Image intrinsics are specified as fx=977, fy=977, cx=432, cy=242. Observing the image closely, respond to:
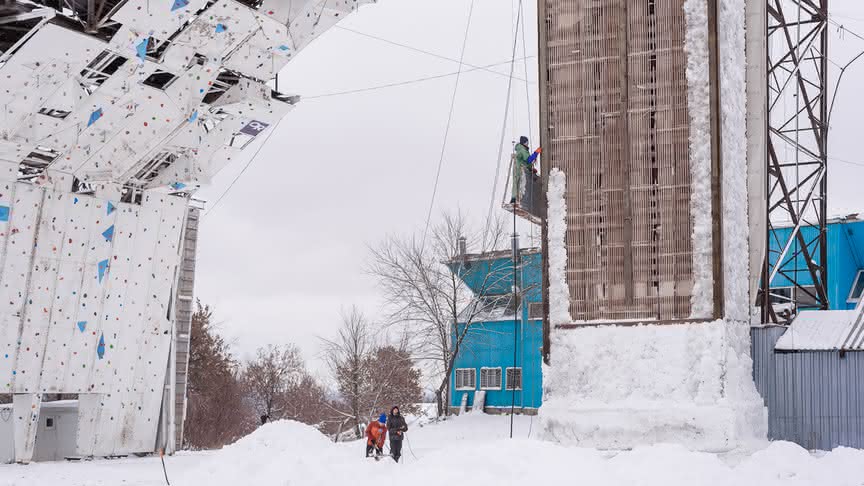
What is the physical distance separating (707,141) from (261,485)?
1028 cm

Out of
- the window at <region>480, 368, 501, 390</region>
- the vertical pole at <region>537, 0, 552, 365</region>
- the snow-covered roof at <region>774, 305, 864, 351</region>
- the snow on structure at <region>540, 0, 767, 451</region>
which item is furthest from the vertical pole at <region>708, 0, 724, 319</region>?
the window at <region>480, 368, 501, 390</region>

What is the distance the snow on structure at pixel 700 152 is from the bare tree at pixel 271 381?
4737 centimetres

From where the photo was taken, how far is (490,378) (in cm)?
A: 4109

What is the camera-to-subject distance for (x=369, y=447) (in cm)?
2236

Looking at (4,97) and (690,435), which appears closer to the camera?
(690,435)

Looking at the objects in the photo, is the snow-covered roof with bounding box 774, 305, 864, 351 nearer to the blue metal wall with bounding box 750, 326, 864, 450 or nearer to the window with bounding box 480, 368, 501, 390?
the blue metal wall with bounding box 750, 326, 864, 450

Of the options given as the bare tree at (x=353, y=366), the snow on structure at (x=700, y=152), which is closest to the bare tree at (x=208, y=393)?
the bare tree at (x=353, y=366)

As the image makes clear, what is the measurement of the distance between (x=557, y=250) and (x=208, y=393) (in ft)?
117

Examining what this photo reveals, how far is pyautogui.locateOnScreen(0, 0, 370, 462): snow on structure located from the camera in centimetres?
1956

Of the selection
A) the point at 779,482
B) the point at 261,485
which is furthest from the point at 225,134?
the point at 779,482

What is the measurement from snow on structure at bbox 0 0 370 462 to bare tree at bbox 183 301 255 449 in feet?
74.3

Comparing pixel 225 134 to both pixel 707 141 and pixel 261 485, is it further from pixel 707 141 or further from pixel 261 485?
pixel 707 141

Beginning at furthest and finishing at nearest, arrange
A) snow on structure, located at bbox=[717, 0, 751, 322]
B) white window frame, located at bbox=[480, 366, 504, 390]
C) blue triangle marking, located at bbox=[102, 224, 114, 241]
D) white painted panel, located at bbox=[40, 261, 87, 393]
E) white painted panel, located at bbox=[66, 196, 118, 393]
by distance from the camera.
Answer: white window frame, located at bbox=[480, 366, 504, 390]
blue triangle marking, located at bbox=[102, 224, 114, 241]
white painted panel, located at bbox=[66, 196, 118, 393]
white painted panel, located at bbox=[40, 261, 87, 393]
snow on structure, located at bbox=[717, 0, 751, 322]

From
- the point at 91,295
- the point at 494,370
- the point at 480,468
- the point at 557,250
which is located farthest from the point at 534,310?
the point at 480,468
